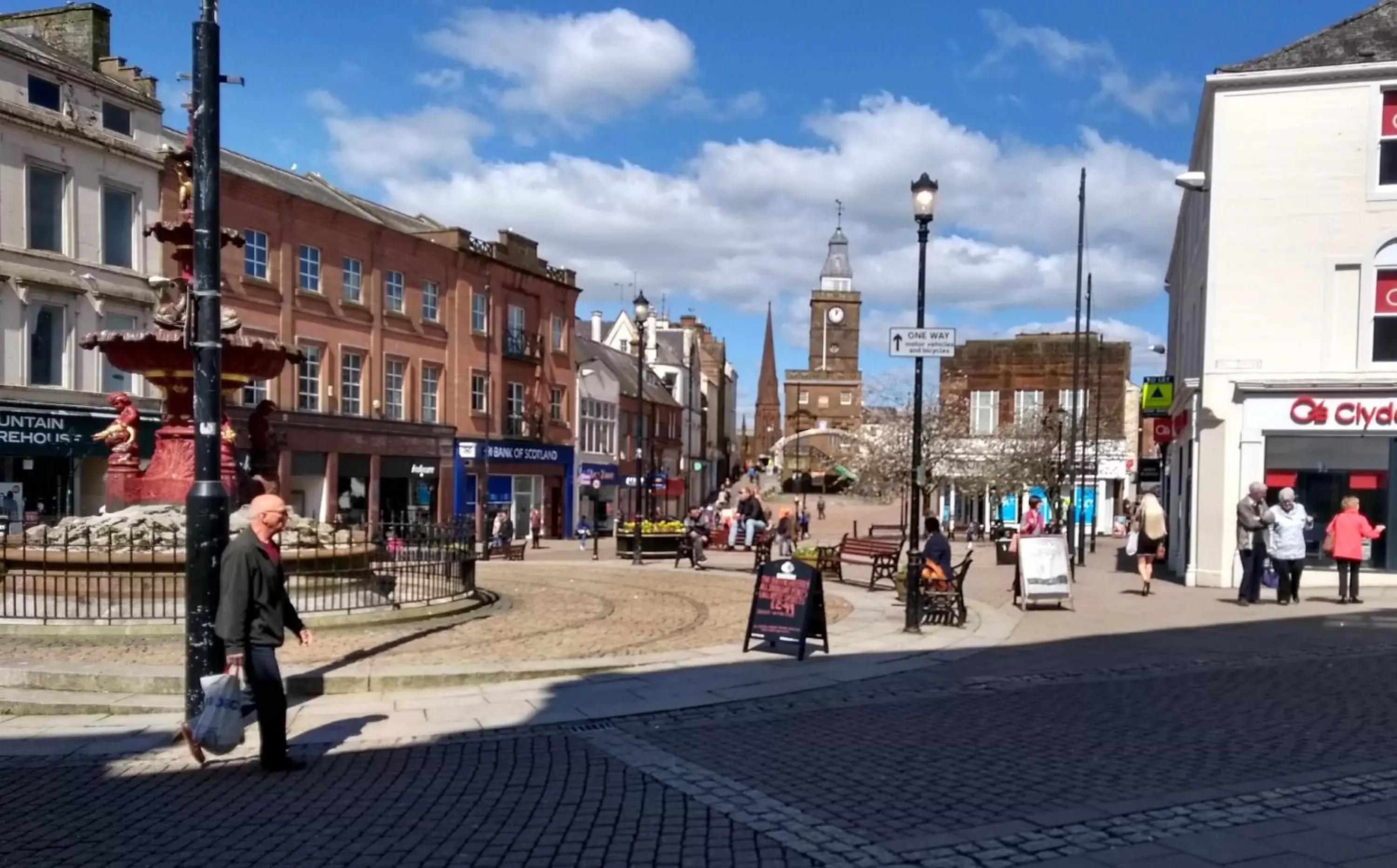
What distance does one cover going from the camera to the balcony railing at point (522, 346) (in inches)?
1730

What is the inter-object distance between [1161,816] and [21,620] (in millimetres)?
11026

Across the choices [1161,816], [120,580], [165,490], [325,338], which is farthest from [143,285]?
[1161,816]

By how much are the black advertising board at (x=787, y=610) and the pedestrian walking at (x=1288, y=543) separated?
8.34 metres

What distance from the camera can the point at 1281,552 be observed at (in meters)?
16.3

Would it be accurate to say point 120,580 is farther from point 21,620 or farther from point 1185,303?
point 1185,303

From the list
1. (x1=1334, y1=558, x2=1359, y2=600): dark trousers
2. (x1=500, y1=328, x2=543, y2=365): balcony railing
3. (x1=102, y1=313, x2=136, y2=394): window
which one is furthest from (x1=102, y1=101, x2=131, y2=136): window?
(x1=1334, y1=558, x2=1359, y2=600): dark trousers

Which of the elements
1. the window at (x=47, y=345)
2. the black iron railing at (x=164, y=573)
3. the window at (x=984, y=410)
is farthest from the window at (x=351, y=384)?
the window at (x=984, y=410)

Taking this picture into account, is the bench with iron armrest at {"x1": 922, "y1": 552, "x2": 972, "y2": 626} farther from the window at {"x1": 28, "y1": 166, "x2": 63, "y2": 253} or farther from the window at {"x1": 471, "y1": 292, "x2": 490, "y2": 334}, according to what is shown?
the window at {"x1": 471, "y1": 292, "x2": 490, "y2": 334}

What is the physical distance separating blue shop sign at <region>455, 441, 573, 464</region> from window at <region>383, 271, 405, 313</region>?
17.1 ft

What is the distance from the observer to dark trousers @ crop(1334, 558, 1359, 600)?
16.5 m

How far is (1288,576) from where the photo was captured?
1655cm

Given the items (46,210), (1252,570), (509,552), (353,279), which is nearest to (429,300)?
(353,279)

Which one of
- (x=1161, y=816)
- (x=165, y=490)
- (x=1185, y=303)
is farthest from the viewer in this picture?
(x=1185, y=303)

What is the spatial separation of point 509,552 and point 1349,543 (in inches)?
747
